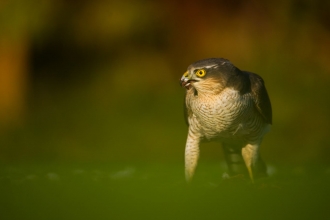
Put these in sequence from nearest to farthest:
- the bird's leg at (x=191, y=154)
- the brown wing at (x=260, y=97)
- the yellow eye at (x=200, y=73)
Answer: the yellow eye at (x=200, y=73), the brown wing at (x=260, y=97), the bird's leg at (x=191, y=154)

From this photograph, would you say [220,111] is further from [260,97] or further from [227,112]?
[260,97]

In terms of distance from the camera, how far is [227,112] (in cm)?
319

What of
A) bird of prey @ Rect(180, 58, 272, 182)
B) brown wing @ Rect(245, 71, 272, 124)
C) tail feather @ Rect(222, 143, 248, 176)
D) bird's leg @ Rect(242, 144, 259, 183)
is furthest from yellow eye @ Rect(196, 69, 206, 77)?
tail feather @ Rect(222, 143, 248, 176)

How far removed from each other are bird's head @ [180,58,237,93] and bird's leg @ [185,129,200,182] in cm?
54

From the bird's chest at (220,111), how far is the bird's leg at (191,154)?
0.20 m

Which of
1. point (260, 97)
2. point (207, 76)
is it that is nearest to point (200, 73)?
point (207, 76)

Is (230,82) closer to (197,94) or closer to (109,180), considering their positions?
(197,94)

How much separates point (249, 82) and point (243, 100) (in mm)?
220

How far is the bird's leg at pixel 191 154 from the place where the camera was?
358 cm

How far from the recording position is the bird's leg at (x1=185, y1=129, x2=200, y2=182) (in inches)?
141

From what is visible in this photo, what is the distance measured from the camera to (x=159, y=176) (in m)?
1.93

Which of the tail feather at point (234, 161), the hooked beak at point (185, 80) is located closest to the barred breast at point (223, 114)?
the hooked beak at point (185, 80)

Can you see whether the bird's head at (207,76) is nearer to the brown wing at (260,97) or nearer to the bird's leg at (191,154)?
the brown wing at (260,97)

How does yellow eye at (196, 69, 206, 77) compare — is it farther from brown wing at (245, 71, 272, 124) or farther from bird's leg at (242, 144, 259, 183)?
bird's leg at (242, 144, 259, 183)
